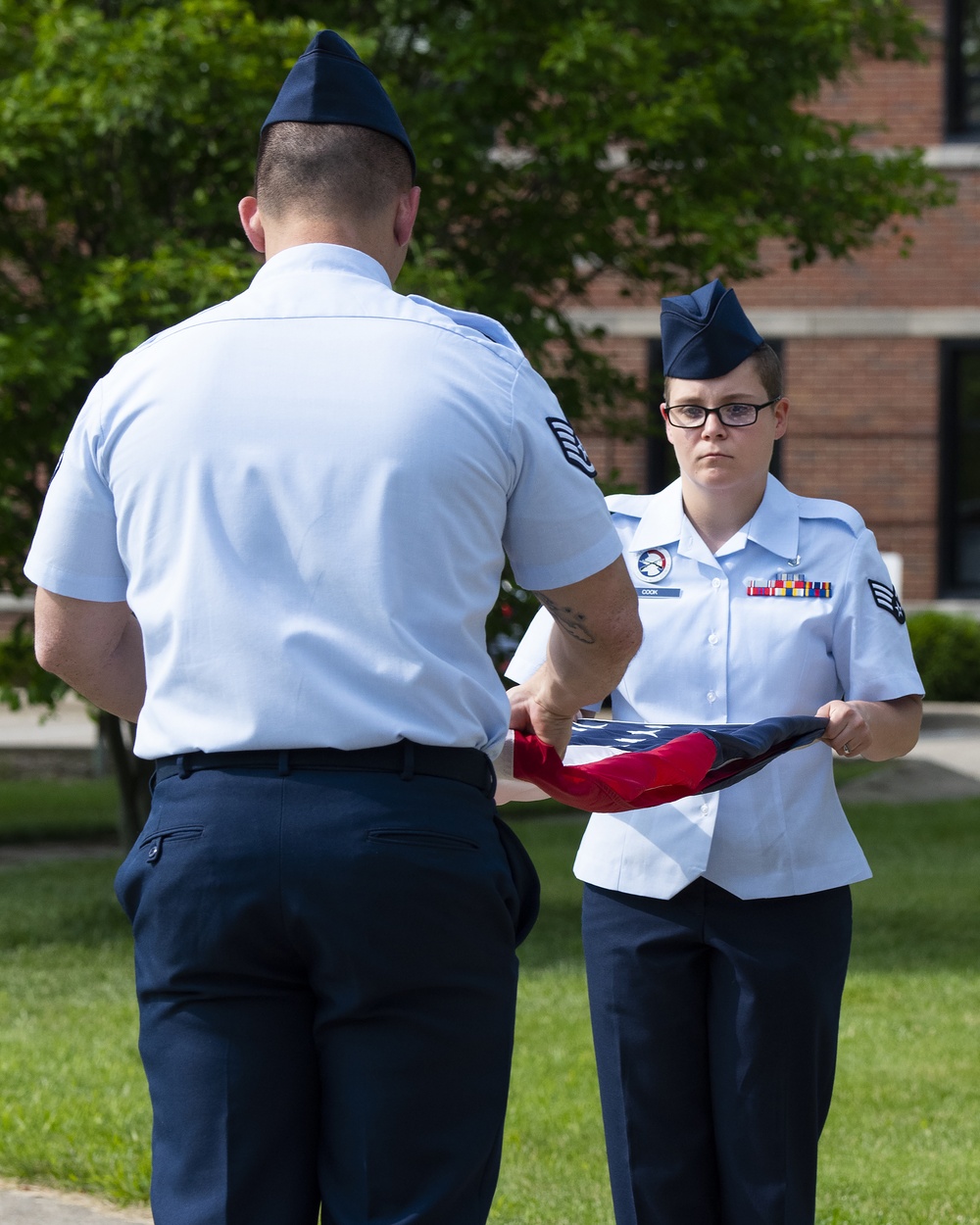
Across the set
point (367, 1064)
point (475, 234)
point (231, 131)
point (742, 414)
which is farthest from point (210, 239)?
point (367, 1064)

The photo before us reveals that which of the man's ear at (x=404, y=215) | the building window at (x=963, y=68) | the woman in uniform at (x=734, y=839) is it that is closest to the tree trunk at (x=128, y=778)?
the woman in uniform at (x=734, y=839)

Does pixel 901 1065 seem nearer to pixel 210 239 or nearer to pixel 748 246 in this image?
pixel 748 246

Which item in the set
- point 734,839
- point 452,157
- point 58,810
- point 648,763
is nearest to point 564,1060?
point 734,839

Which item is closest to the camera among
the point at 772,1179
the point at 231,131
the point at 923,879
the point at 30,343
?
the point at 772,1179

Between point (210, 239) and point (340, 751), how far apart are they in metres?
6.78

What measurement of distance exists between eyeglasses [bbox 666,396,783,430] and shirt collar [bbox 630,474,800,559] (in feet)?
0.42

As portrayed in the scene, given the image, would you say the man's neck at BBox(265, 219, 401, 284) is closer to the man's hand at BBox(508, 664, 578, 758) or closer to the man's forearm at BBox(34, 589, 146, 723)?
the man's forearm at BBox(34, 589, 146, 723)

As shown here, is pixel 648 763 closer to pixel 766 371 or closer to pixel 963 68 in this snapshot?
pixel 766 371

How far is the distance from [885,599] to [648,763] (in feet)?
2.12

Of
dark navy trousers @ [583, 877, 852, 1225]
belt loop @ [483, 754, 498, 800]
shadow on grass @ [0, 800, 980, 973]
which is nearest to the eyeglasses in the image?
dark navy trousers @ [583, 877, 852, 1225]

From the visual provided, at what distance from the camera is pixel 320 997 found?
2.14 m

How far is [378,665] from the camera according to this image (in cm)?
211

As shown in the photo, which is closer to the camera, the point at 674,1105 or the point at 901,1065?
the point at 674,1105

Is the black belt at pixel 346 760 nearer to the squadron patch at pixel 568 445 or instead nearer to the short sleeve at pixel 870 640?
the squadron patch at pixel 568 445
